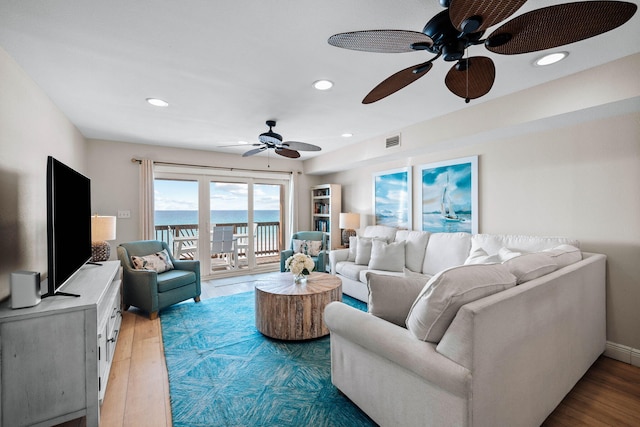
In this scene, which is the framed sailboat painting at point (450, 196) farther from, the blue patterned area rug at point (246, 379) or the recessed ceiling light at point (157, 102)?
the recessed ceiling light at point (157, 102)

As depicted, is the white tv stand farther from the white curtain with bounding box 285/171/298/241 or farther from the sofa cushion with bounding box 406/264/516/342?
the white curtain with bounding box 285/171/298/241

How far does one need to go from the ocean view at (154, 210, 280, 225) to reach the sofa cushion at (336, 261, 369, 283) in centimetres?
237

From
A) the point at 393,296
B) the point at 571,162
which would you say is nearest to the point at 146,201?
the point at 393,296

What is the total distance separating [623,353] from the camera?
241cm

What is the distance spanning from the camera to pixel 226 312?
354cm

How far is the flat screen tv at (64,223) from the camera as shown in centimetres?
170

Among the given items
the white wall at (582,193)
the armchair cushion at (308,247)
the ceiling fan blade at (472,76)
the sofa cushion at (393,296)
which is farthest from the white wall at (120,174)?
the white wall at (582,193)

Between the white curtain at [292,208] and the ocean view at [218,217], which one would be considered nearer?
the ocean view at [218,217]

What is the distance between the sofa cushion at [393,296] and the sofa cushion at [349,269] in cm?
213

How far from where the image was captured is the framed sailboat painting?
3.50 metres

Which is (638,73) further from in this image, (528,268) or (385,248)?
(385,248)

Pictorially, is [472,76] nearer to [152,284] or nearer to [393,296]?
[393,296]

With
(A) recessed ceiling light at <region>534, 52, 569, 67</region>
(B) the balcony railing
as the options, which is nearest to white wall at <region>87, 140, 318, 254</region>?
(B) the balcony railing

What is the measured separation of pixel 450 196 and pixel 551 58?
1905 millimetres
